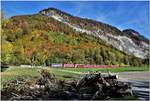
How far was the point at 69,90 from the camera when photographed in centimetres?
1633

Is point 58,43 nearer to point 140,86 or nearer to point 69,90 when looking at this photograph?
point 140,86

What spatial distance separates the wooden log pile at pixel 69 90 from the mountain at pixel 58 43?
19.1 m

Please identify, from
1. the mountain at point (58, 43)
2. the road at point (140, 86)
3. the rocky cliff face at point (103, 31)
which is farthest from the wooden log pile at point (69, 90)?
the rocky cliff face at point (103, 31)

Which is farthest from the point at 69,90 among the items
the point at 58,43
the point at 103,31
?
the point at 103,31

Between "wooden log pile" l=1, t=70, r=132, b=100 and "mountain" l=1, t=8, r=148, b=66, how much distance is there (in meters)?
19.1

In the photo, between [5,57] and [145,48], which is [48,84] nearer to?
[5,57]

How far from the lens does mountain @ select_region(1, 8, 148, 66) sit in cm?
5012

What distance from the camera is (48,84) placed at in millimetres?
17047

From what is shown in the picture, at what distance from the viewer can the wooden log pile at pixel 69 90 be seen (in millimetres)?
15148

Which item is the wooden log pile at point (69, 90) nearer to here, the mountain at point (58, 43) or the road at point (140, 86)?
the road at point (140, 86)

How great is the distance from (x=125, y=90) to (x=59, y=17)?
16209 cm

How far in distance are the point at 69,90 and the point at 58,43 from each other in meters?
74.2

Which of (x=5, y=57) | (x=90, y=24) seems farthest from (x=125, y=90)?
(x=90, y=24)

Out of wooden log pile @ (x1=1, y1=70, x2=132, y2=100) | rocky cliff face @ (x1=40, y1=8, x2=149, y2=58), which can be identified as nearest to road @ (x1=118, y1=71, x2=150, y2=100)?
wooden log pile @ (x1=1, y1=70, x2=132, y2=100)
